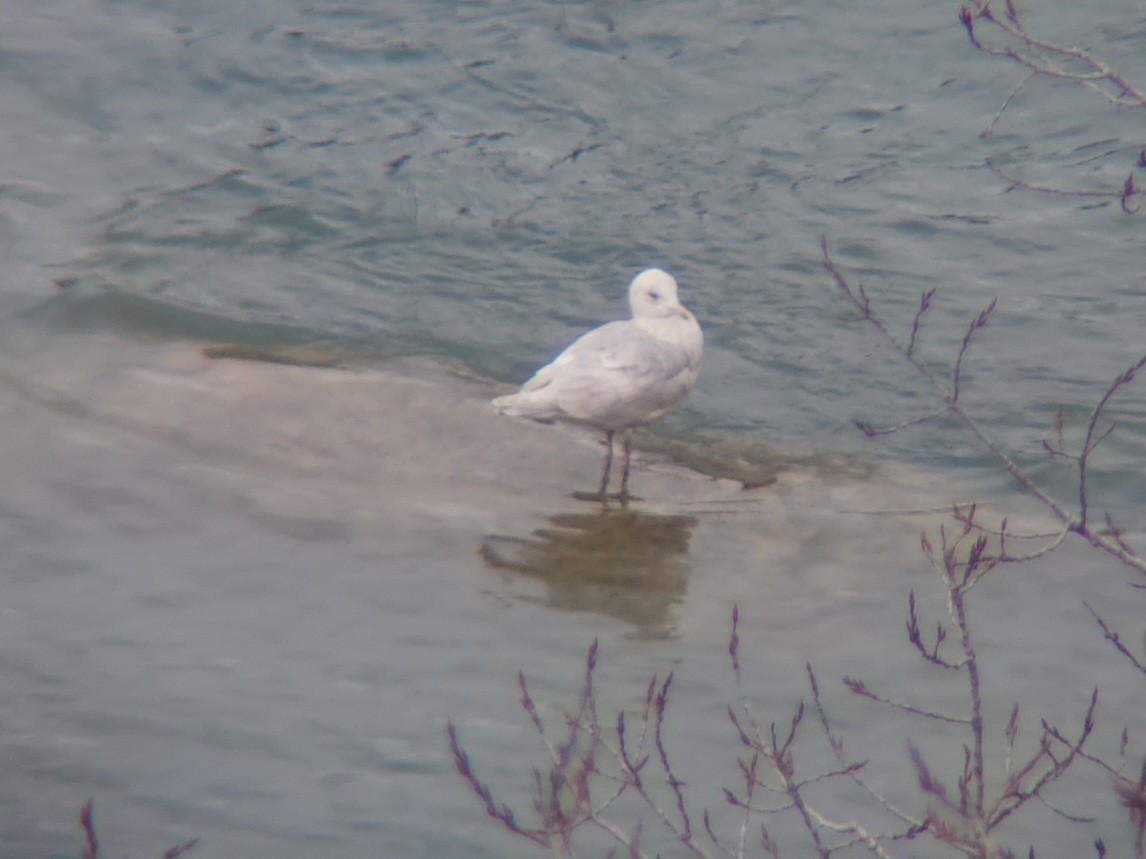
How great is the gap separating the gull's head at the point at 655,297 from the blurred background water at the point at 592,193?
91 cm

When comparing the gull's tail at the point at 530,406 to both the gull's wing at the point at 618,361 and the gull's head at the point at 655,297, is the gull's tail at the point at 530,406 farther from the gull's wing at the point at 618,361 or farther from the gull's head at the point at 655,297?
the gull's head at the point at 655,297

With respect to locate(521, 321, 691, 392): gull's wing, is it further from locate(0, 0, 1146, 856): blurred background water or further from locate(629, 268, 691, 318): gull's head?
locate(0, 0, 1146, 856): blurred background water

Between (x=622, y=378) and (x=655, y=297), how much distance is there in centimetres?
55

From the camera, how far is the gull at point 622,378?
612 cm

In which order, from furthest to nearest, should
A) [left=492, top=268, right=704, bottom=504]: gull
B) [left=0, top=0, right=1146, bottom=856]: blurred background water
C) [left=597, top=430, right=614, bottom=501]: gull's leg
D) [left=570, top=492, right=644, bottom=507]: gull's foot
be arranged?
[left=0, top=0, right=1146, bottom=856]: blurred background water → [left=597, top=430, right=614, bottom=501]: gull's leg → [left=570, top=492, right=644, bottom=507]: gull's foot → [left=492, top=268, right=704, bottom=504]: gull

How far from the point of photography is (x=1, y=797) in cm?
390

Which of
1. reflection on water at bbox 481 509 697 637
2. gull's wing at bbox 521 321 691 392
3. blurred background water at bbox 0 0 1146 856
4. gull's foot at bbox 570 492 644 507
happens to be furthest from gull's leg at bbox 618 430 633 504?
blurred background water at bbox 0 0 1146 856

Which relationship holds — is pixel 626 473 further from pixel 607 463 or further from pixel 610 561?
pixel 610 561

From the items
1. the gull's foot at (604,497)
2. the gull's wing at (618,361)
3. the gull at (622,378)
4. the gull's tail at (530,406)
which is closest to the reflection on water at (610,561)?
the gull's foot at (604,497)

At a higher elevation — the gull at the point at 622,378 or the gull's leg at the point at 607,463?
the gull at the point at 622,378

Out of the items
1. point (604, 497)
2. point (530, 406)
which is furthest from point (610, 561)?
point (530, 406)

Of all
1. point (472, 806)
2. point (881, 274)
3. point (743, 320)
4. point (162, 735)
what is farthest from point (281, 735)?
point (881, 274)

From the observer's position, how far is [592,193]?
10.1m

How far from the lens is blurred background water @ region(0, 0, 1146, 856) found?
25.9 ft
